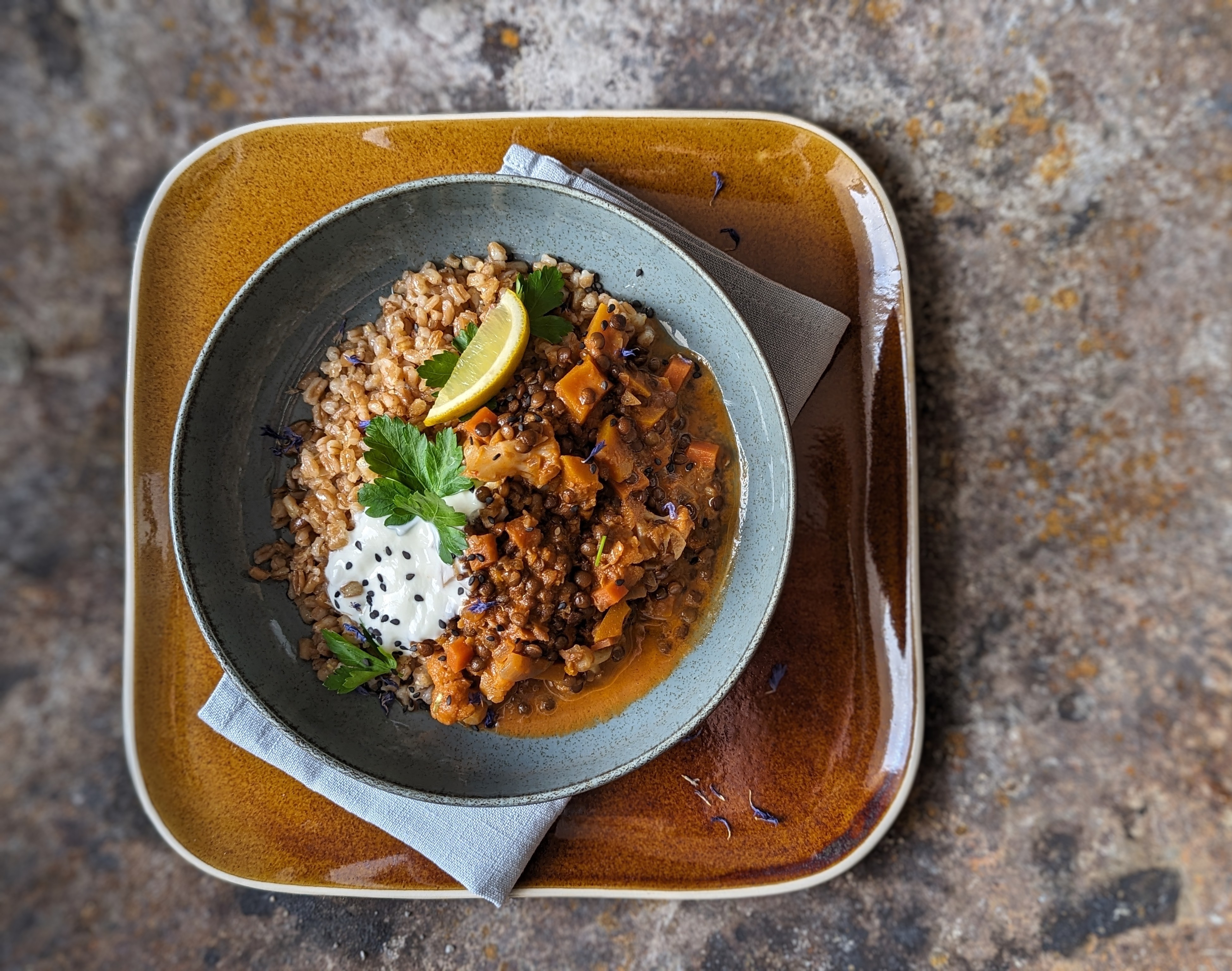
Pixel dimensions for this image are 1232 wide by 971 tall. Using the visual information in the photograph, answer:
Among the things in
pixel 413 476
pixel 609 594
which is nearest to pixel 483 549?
pixel 413 476

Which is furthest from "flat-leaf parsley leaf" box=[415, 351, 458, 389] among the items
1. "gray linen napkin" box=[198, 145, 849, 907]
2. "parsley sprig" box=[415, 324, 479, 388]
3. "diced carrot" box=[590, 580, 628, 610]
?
"diced carrot" box=[590, 580, 628, 610]

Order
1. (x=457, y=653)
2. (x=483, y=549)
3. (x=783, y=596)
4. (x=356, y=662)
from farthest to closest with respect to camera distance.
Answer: (x=783, y=596) → (x=356, y=662) → (x=457, y=653) → (x=483, y=549)

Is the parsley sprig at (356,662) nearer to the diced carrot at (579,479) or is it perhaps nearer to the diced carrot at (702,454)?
the diced carrot at (579,479)

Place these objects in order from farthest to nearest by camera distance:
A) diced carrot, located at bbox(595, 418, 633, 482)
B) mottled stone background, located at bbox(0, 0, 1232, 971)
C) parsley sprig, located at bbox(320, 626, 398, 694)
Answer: mottled stone background, located at bbox(0, 0, 1232, 971) → parsley sprig, located at bbox(320, 626, 398, 694) → diced carrot, located at bbox(595, 418, 633, 482)

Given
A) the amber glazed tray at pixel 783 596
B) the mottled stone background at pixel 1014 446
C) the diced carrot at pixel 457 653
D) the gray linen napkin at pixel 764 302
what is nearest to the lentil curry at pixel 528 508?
the diced carrot at pixel 457 653

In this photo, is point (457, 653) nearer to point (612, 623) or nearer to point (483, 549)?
point (483, 549)

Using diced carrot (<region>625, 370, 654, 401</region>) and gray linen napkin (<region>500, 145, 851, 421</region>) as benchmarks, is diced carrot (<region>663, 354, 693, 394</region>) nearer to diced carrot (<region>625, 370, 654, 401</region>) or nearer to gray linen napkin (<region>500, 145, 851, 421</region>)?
diced carrot (<region>625, 370, 654, 401</region>)

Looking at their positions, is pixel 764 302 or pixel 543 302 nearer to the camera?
pixel 543 302
